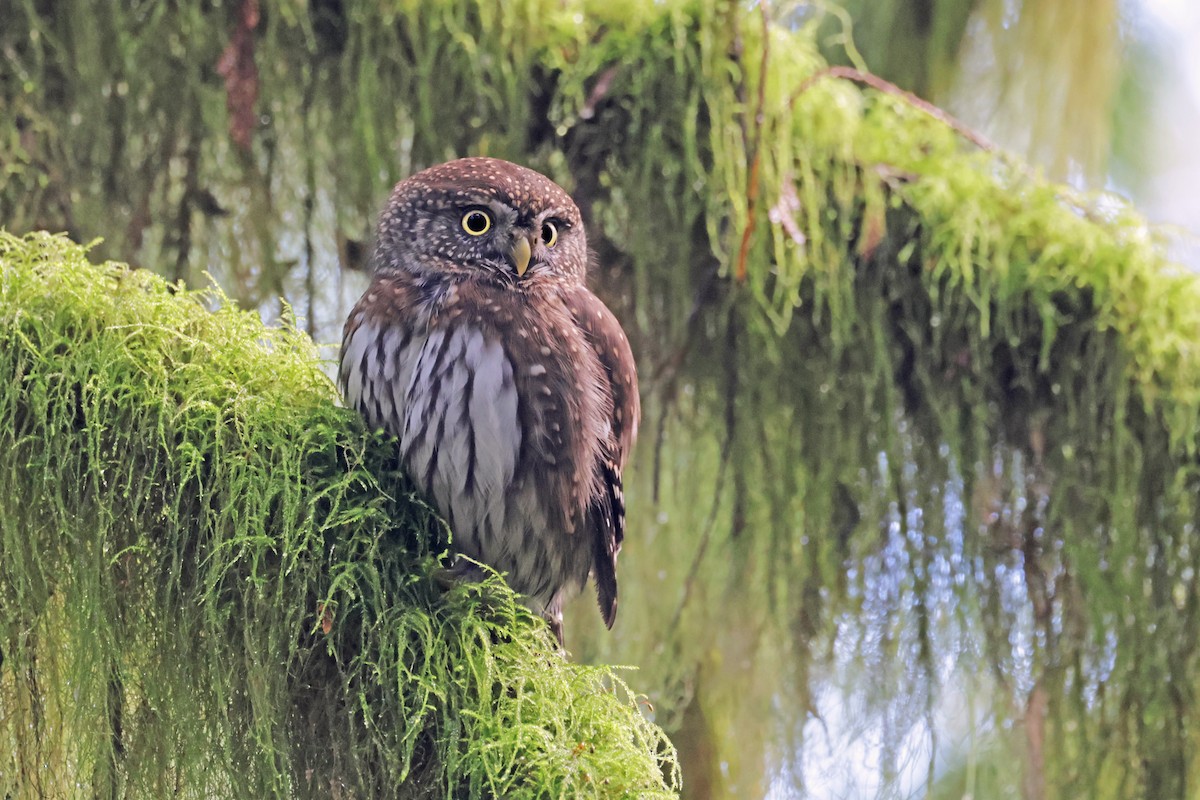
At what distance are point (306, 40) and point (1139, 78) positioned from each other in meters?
2.82

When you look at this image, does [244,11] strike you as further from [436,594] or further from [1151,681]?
[1151,681]

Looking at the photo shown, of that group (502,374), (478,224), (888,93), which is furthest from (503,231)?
(888,93)

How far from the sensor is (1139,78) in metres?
3.73

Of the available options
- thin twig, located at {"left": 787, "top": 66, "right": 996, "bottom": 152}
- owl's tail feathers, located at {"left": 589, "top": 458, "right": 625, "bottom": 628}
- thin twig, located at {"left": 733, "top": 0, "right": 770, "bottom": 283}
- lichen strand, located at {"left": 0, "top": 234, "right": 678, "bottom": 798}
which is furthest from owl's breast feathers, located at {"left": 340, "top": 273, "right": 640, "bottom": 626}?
thin twig, located at {"left": 787, "top": 66, "right": 996, "bottom": 152}

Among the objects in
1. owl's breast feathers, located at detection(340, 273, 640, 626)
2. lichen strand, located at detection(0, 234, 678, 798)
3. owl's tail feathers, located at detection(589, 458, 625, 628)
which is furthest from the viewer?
owl's tail feathers, located at detection(589, 458, 625, 628)

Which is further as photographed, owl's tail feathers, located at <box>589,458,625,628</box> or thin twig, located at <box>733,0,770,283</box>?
thin twig, located at <box>733,0,770,283</box>

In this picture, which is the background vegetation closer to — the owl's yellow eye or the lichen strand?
the owl's yellow eye

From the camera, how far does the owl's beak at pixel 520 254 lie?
181 centimetres

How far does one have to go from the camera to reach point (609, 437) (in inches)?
71.5

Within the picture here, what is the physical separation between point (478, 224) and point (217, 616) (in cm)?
80

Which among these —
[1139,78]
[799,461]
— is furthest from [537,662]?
[1139,78]

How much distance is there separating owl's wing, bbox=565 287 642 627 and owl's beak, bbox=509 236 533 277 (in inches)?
3.5

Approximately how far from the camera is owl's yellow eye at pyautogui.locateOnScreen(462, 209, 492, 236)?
1832mm

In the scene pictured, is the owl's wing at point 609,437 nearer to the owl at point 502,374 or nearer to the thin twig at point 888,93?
the owl at point 502,374
